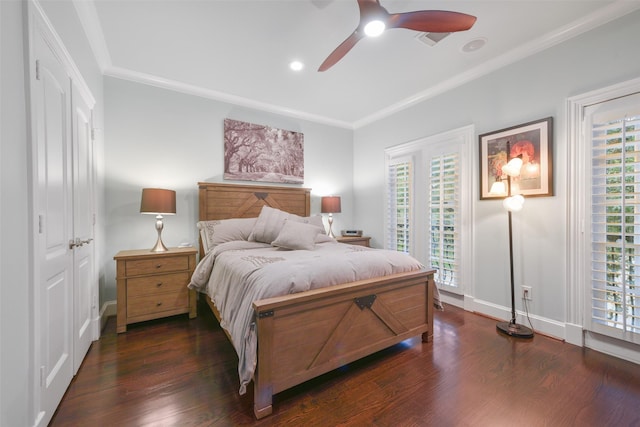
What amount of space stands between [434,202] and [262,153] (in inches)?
103

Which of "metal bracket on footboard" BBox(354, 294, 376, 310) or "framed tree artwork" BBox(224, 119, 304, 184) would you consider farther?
"framed tree artwork" BBox(224, 119, 304, 184)

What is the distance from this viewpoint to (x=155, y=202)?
2.82 metres

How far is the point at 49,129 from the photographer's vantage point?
1.49m

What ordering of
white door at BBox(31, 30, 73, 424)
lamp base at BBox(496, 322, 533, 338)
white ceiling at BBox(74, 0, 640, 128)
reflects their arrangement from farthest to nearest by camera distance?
lamp base at BBox(496, 322, 533, 338)
white ceiling at BBox(74, 0, 640, 128)
white door at BBox(31, 30, 73, 424)

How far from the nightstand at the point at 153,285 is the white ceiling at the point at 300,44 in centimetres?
213

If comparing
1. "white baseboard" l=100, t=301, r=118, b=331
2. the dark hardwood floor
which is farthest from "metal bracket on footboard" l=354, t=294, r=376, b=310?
"white baseboard" l=100, t=301, r=118, b=331

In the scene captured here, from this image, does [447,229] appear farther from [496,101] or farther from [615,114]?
[615,114]

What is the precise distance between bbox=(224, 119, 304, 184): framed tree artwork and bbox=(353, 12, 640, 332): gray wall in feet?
6.96

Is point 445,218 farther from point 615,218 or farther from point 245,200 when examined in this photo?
point 245,200

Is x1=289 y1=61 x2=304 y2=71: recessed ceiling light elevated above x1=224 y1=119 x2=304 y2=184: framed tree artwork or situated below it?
above

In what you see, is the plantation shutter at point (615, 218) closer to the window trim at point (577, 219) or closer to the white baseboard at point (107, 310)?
the window trim at point (577, 219)

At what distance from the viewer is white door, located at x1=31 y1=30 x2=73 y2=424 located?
133 centimetres

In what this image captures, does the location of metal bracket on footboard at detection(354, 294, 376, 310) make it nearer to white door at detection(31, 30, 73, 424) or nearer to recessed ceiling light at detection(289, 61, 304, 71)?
white door at detection(31, 30, 73, 424)

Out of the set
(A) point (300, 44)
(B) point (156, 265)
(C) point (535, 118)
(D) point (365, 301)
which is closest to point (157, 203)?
(B) point (156, 265)
